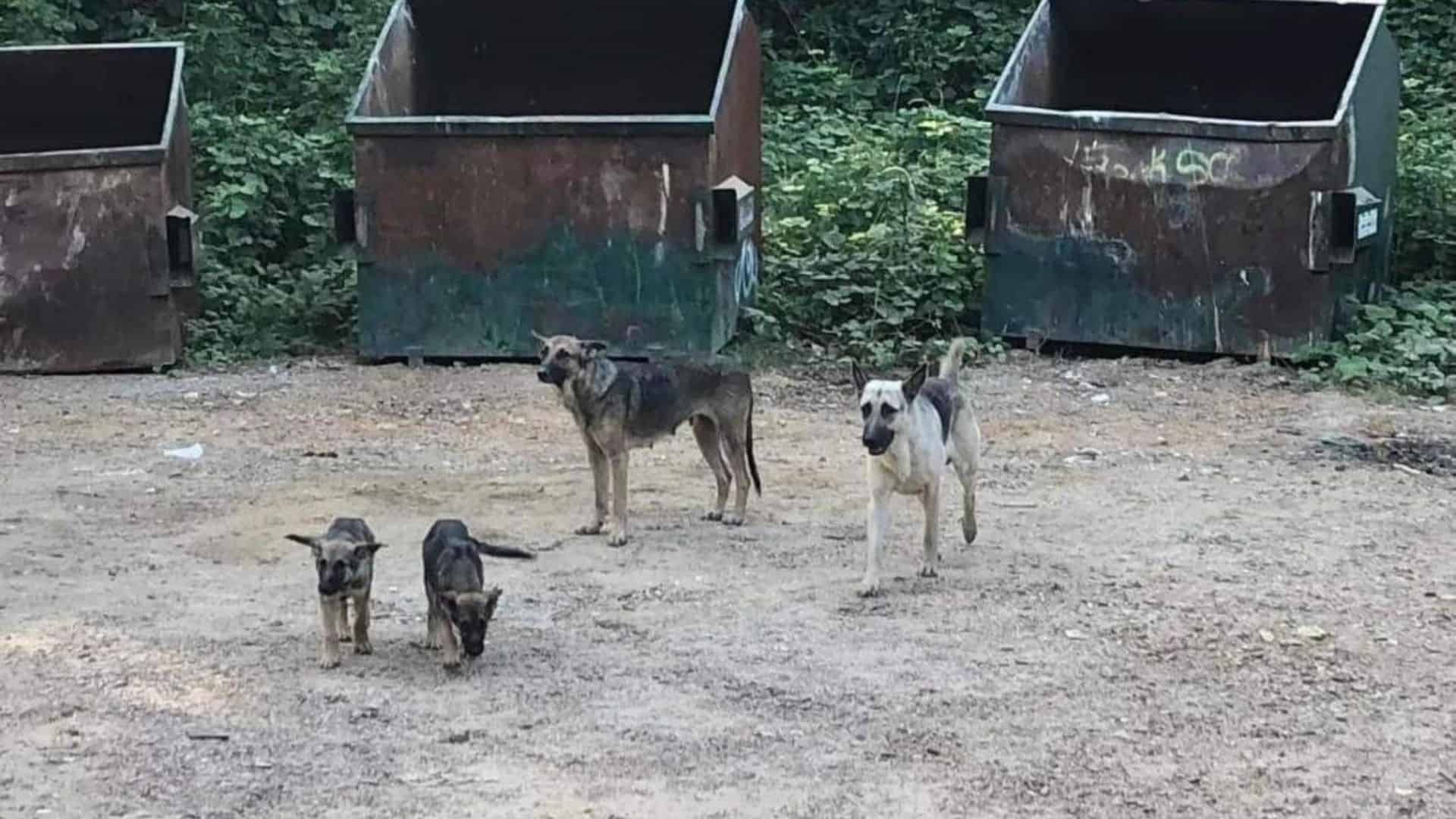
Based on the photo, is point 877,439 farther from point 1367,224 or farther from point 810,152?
point 810,152

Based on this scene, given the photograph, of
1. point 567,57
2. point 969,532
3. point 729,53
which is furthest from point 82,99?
point 969,532

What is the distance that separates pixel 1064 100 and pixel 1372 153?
2.02 m

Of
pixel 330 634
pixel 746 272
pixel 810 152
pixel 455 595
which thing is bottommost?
pixel 330 634

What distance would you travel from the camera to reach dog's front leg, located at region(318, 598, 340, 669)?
6.29 m

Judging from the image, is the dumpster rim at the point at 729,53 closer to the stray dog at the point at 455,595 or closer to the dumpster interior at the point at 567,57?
the dumpster interior at the point at 567,57

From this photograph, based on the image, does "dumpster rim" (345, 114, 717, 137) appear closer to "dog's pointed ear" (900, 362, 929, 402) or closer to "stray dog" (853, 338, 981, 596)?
"stray dog" (853, 338, 981, 596)

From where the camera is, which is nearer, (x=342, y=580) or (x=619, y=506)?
(x=342, y=580)

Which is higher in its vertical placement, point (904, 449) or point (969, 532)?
point (904, 449)

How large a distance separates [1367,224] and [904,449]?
183 inches

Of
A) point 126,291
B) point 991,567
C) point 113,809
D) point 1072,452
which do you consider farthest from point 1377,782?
point 126,291

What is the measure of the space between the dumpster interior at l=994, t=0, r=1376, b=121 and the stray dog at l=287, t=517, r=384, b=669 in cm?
678

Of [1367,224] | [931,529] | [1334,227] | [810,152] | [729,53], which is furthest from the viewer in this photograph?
[810,152]

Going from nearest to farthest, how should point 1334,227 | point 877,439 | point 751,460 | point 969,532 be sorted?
point 877,439 → point 969,532 → point 751,460 → point 1334,227

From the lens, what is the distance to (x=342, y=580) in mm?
6234
